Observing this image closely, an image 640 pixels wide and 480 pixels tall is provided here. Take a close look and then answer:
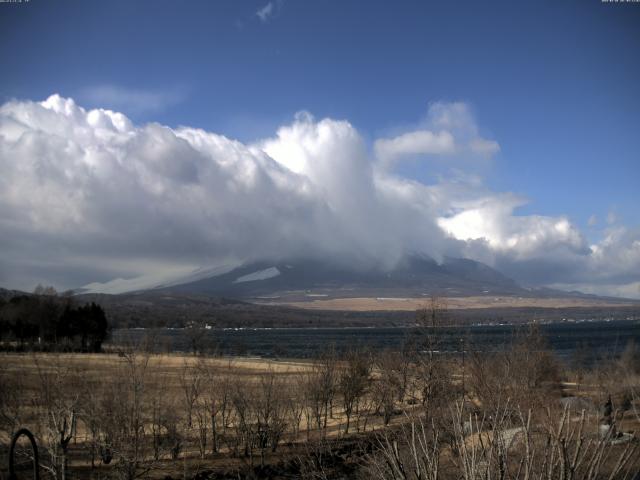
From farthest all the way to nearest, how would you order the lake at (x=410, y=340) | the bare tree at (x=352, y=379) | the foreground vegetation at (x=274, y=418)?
the lake at (x=410, y=340) → the bare tree at (x=352, y=379) → the foreground vegetation at (x=274, y=418)

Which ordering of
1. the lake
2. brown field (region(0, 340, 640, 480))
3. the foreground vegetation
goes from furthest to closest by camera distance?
the lake
brown field (region(0, 340, 640, 480))
the foreground vegetation

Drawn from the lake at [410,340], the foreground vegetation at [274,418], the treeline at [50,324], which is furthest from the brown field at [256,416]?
the treeline at [50,324]

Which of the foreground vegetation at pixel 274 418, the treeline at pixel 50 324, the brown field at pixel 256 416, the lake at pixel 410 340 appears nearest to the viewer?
the foreground vegetation at pixel 274 418

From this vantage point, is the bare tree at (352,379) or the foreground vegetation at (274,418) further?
the bare tree at (352,379)

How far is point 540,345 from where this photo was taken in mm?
45562

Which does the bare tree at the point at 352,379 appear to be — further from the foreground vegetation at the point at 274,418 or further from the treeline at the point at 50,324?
the treeline at the point at 50,324

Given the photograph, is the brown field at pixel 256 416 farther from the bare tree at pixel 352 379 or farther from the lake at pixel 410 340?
the lake at pixel 410 340

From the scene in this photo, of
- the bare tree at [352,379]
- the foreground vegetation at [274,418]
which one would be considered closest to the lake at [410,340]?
the bare tree at [352,379]

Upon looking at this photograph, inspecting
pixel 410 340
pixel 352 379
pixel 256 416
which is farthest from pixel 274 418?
pixel 410 340

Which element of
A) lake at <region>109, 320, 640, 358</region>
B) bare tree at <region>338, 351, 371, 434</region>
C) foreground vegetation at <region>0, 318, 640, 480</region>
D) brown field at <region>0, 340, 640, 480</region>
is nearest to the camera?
foreground vegetation at <region>0, 318, 640, 480</region>

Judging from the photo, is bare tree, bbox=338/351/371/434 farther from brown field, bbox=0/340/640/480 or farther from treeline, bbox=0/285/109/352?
treeline, bbox=0/285/109/352

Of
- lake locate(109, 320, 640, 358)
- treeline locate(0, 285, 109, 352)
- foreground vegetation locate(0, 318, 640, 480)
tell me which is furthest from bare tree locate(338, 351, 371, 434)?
treeline locate(0, 285, 109, 352)

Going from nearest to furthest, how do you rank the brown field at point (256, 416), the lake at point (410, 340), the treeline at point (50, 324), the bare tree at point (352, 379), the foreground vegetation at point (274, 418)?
the foreground vegetation at point (274, 418), the brown field at point (256, 416), the bare tree at point (352, 379), the lake at point (410, 340), the treeline at point (50, 324)

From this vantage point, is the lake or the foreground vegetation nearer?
the foreground vegetation
